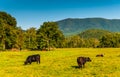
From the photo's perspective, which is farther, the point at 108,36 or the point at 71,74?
the point at 108,36

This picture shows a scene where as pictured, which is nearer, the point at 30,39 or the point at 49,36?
the point at 49,36

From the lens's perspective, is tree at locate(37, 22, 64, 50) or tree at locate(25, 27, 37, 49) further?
tree at locate(25, 27, 37, 49)

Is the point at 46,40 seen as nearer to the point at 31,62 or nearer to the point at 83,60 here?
the point at 31,62

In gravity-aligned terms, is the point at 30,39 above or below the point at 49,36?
below

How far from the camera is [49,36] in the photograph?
3839 inches

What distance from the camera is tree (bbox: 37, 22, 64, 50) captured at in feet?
319

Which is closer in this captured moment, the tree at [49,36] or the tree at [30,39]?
the tree at [49,36]

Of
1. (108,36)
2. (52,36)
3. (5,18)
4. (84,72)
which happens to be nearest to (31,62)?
(84,72)

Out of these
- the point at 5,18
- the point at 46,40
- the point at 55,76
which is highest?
the point at 5,18

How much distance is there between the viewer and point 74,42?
197000 millimetres

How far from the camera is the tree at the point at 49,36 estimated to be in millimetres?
97125

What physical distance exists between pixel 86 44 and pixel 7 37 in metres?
108

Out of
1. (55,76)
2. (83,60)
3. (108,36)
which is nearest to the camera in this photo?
(55,76)

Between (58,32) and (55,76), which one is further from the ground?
(58,32)
